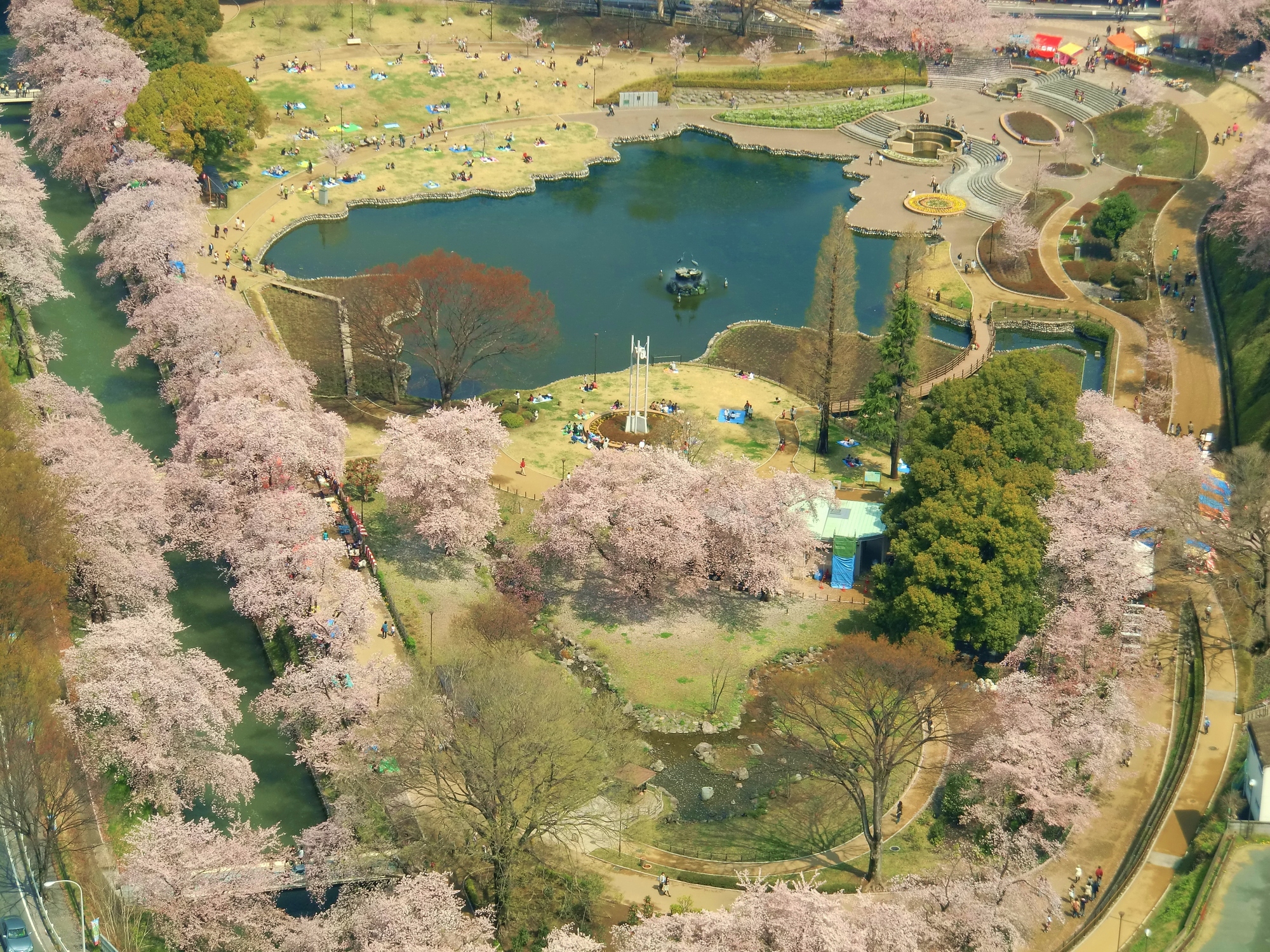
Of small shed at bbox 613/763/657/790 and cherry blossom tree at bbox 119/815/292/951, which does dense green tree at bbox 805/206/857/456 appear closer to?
small shed at bbox 613/763/657/790

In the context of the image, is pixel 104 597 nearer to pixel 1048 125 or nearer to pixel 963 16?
pixel 1048 125

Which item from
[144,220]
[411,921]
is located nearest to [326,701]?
[411,921]

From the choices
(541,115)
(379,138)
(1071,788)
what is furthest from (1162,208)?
(1071,788)

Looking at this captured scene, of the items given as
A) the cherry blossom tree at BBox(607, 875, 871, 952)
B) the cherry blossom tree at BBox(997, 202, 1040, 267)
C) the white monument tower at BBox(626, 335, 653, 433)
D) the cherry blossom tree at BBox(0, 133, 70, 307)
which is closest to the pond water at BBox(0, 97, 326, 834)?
the cherry blossom tree at BBox(0, 133, 70, 307)

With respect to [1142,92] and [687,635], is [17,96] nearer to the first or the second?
[687,635]

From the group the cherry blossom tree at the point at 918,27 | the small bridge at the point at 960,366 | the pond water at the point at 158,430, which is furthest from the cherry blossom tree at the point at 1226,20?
the pond water at the point at 158,430
